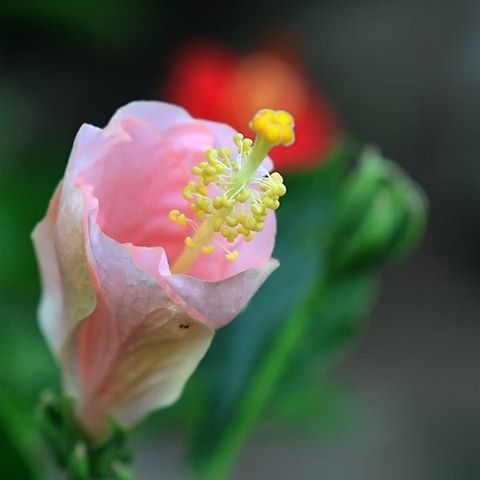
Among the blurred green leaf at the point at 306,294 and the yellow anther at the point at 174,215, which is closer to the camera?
the yellow anther at the point at 174,215

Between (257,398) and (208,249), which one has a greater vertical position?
(208,249)

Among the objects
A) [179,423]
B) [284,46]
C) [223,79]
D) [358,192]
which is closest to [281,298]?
[358,192]

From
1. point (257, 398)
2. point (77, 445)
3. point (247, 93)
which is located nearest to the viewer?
point (77, 445)

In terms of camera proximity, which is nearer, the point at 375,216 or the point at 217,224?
the point at 217,224

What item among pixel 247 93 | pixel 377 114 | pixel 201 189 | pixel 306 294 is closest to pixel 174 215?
pixel 201 189

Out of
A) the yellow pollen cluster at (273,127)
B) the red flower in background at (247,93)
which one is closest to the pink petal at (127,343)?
the yellow pollen cluster at (273,127)

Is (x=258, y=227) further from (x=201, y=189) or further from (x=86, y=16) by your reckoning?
(x=86, y=16)

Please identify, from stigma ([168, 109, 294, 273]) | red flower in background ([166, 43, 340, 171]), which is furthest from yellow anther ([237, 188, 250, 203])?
red flower in background ([166, 43, 340, 171])

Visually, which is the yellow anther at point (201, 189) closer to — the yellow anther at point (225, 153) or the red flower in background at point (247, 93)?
the yellow anther at point (225, 153)
